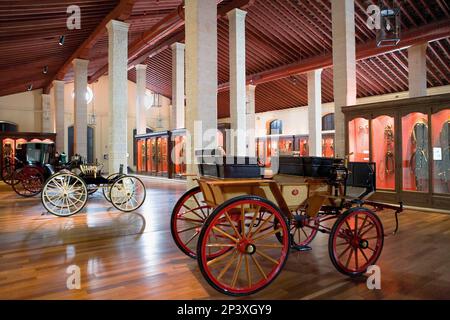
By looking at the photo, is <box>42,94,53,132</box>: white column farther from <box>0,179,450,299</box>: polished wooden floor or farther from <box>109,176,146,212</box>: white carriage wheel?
<box>0,179,450,299</box>: polished wooden floor

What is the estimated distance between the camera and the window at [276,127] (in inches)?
862

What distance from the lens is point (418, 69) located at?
11367 mm

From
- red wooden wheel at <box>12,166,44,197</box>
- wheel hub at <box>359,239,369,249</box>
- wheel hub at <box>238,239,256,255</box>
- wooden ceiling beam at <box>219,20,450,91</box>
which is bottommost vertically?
wheel hub at <box>359,239,369,249</box>

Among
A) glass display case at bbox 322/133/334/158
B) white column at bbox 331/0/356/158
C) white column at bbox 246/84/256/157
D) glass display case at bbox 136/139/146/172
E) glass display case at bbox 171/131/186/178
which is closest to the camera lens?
white column at bbox 331/0/356/158

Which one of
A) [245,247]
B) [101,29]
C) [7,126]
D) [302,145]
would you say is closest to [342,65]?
[245,247]

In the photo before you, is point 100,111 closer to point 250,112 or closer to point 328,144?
point 250,112

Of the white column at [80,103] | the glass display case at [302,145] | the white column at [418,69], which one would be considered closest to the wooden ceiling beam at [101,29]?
the white column at [80,103]

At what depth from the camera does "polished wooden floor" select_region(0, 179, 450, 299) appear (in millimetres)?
2496

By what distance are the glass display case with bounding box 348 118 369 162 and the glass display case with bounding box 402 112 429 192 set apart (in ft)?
2.85

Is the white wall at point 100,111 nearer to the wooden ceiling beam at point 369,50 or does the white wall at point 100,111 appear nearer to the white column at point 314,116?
the wooden ceiling beam at point 369,50

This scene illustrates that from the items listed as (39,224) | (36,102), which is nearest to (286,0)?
(39,224)

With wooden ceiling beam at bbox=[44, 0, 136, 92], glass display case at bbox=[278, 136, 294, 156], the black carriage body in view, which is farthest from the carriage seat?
glass display case at bbox=[278, 136, 294, 156]

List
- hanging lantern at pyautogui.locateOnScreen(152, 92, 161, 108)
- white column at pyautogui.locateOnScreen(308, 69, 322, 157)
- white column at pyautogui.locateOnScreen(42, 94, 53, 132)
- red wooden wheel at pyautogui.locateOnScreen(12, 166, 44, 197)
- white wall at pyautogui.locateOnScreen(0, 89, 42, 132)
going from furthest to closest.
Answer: hanging lantern at pyautogui.locateOnScreen(152, 92, 161, 108)
white column at pyautogui.locateOnScreen(42, 94, 53, 132)
white wall at pyautogui.locateOnScreen(0, 89, 42, 132)
white column at pyautogui.locateOnScreen(308, 69, 322, 157)
red wooden wheel at pyautogui.locateOnScreen(12, 166, 44, 197)

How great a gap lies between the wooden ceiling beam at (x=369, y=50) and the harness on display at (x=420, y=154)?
5814 millimetres
